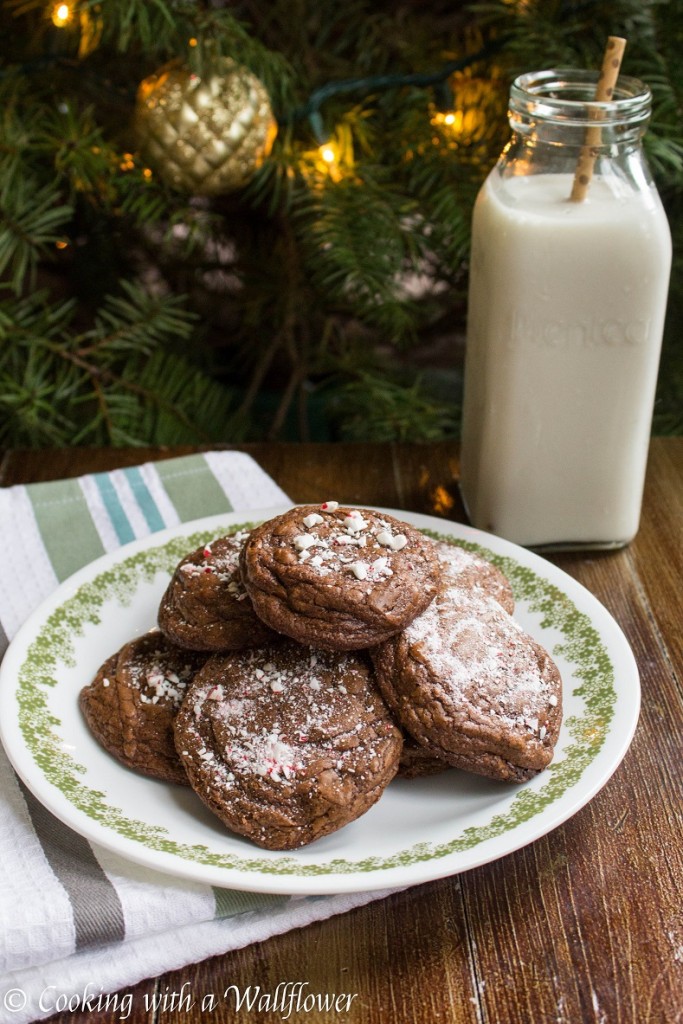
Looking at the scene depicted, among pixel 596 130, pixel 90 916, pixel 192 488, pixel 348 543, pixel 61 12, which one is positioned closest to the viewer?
pixel 90 916

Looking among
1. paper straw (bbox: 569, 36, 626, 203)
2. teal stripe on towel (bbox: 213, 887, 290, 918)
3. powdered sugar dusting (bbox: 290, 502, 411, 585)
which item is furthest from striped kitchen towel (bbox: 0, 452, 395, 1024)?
paper straw (bbox: 569, 36, 626, 203)

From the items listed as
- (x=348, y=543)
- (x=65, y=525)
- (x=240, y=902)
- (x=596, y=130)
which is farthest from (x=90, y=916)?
(x=596, y=130)

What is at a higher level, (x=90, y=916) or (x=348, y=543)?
(x=348, y=543)

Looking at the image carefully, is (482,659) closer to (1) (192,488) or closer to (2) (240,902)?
(2) (240,902)

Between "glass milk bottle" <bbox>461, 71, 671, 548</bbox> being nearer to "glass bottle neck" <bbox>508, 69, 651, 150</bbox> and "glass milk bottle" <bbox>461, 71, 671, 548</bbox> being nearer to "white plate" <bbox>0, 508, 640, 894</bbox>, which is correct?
"glass bottle neck" <bbox>508, 69, 651, 150</bbox>

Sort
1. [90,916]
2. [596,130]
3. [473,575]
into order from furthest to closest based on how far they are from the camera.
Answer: [596,130] < [473,575] < [90,916]

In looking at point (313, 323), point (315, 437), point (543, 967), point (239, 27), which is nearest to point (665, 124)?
point (239, 27)

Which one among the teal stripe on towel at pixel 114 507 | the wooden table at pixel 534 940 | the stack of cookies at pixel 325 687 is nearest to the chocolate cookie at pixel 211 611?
the stack of cookies at pixel 325 687
